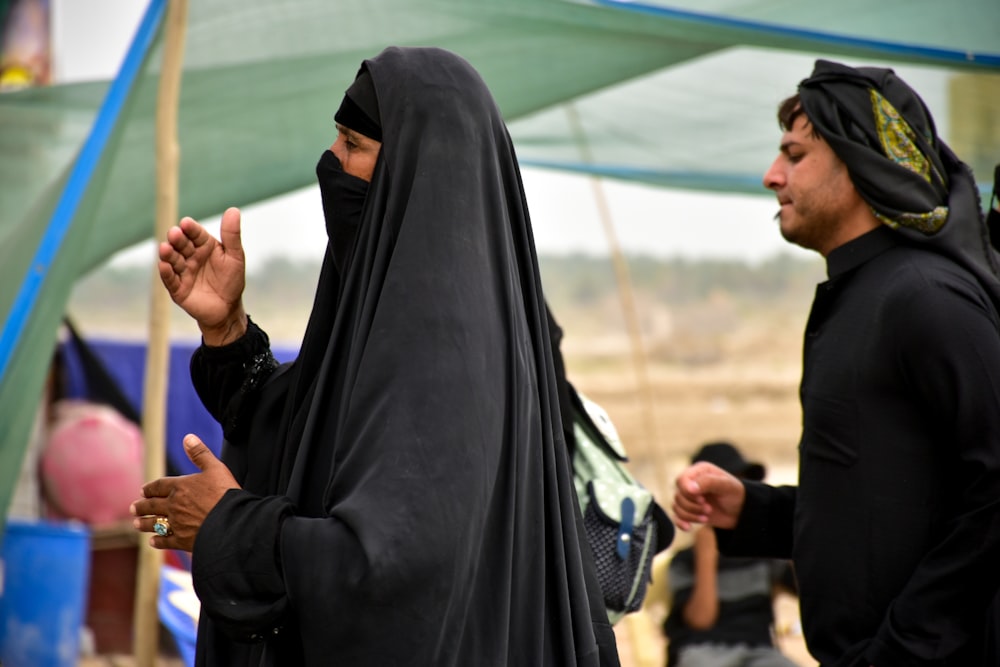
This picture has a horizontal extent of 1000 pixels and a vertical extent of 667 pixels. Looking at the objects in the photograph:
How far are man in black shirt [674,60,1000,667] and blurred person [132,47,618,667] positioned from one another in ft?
2.35

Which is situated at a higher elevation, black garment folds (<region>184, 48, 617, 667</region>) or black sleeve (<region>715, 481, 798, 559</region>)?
black garment folds (<region>184, 48, 617, 667</region>)

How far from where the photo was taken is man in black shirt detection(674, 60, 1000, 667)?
206 cm

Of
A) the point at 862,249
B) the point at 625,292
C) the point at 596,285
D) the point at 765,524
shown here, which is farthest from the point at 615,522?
the point at 596,285

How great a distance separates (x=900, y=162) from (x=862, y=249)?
0.60ft

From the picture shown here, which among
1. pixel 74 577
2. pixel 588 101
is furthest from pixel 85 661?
pixel 588 101

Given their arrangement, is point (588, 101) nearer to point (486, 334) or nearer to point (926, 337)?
point (926, 337)

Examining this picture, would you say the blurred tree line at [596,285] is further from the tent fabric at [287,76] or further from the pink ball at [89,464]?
the tent fabric at [287,76]

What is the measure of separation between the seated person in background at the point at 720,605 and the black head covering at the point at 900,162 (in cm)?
176

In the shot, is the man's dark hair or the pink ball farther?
the pink ball

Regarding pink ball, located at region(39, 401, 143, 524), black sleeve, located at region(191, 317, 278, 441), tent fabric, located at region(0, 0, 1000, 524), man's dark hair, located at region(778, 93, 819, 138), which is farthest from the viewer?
pink ball, located at region(39, 401, 143, 524)

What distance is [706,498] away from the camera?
2.60 meters

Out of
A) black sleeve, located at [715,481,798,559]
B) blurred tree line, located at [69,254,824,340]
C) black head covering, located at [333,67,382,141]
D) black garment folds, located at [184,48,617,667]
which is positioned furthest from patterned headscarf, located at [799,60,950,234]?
blurred tree line, located at [69,254,824,340]

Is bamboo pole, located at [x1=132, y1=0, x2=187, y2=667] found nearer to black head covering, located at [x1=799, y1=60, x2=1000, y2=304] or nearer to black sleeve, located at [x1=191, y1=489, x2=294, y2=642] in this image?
black head covering, located at [x1=799, y1=60, x2=1000, y2=304]

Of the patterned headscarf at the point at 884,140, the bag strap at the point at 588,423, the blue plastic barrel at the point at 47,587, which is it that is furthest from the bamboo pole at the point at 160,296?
the patterned headscarf at the point at 884,140
